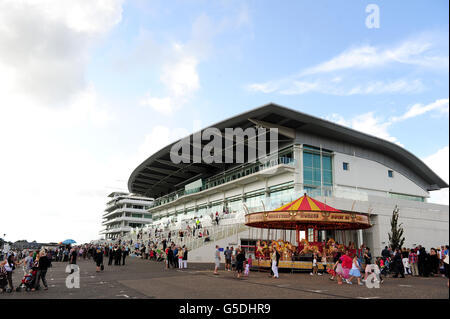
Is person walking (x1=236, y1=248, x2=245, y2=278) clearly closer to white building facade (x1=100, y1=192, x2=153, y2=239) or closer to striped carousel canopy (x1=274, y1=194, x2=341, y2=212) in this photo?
striped carousel canopy (x1=274, y1=194, x2=341, y2=212)

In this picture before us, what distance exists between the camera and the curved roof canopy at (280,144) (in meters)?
39.5

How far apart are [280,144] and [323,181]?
639 centimetres

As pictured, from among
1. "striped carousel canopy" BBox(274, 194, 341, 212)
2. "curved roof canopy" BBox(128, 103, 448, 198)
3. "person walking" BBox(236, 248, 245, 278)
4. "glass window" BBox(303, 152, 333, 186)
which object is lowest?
"person walking" BBox(236, 248, 245, 278)

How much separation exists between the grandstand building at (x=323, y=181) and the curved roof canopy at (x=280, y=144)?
0.11 metres

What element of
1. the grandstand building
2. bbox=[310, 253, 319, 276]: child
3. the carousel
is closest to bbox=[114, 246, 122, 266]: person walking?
the grandstand building

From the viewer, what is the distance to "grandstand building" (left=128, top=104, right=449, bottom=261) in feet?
113

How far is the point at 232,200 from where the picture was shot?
167 feet

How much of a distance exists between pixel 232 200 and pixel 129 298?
40192 millimetres

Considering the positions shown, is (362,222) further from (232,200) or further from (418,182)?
(418,182)

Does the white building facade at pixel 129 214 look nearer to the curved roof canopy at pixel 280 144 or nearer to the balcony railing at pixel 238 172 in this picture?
the curved roof canopy at pixel 280 144

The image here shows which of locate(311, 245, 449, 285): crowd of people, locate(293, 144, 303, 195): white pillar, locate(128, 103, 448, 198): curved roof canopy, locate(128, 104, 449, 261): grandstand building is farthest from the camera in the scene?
locate(128, 103, 448, 198): curved roof canopy

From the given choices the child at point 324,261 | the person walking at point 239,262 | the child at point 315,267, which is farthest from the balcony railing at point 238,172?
the person walking at point 239,262

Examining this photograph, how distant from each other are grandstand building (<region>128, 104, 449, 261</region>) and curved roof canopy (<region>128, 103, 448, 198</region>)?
0.11 m
